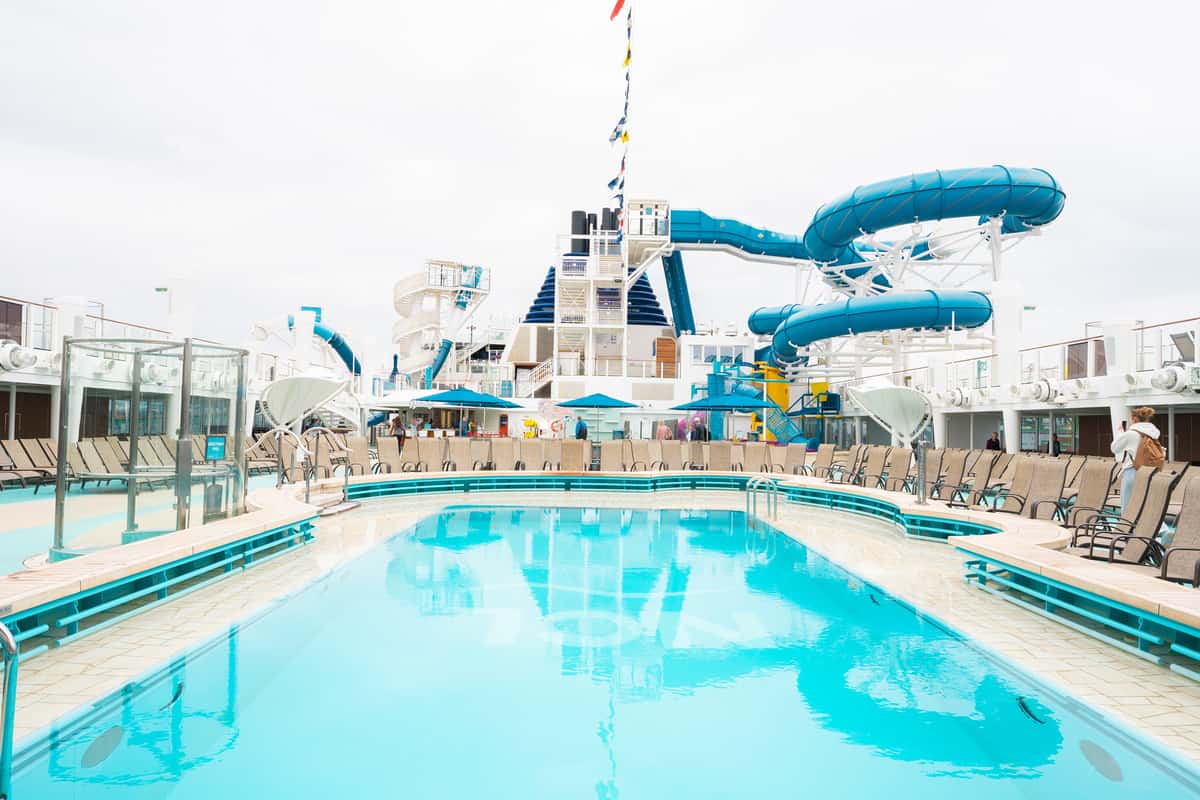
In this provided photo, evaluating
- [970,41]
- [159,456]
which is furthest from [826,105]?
[159,456]

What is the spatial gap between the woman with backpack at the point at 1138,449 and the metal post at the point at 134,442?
758 cm

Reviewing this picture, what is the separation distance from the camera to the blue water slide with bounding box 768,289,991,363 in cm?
1786

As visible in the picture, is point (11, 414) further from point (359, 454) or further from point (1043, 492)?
point (1043, 492)

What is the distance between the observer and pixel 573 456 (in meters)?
14.8

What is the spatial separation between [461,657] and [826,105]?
14718 millimetres

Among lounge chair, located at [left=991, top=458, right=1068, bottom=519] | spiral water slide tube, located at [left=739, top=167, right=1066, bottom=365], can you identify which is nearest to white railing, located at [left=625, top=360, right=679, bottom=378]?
spiral water slide tube, located at [left=739, top=167, right=1066, bottom=365]

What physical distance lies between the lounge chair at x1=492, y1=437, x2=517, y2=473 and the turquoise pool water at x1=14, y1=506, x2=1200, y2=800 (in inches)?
340

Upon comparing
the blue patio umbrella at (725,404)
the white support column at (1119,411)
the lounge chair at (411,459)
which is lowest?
the lounge chair at (411,459)

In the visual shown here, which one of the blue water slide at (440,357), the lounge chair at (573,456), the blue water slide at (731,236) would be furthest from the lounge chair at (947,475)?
the blue water slide at (440,357)

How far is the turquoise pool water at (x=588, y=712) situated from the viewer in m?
2.74

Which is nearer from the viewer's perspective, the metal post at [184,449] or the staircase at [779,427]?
the metal post at [184,449]

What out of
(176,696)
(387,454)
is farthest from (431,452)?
(176,696)

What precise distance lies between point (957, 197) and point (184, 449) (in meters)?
16.6

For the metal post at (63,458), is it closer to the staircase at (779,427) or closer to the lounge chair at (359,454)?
the lounge chair at (359,454)
